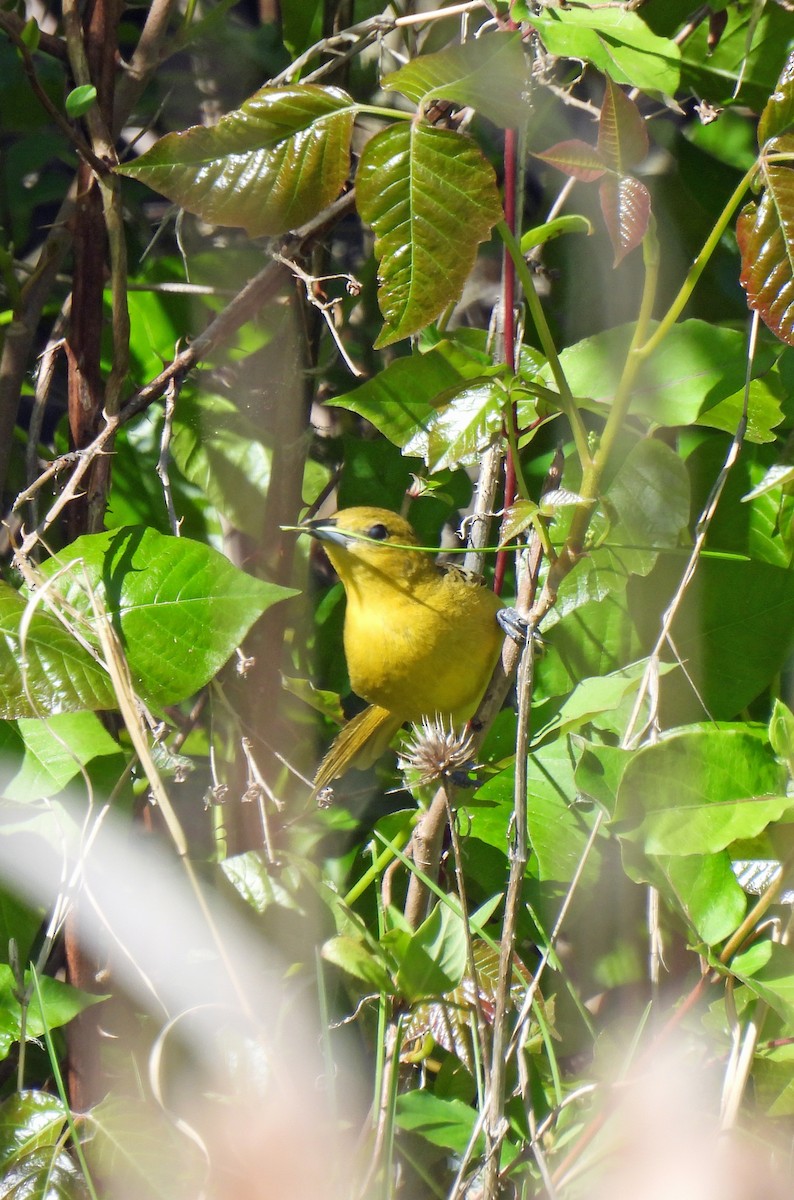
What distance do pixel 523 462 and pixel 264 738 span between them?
1.81ft

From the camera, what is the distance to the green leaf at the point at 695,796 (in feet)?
3.41

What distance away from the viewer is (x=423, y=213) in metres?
0.84

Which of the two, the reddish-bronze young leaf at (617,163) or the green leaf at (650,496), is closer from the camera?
the reddish-bronze young leaf at (617,163)

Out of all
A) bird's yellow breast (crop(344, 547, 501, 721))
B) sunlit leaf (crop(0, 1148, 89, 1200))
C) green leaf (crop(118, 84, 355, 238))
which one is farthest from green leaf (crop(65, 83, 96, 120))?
sunlit leaf (crop(0, 1148, 89, 1200))

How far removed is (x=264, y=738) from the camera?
152 cm

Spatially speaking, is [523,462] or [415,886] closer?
[415,886]

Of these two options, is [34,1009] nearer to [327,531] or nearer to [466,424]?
[327,531]

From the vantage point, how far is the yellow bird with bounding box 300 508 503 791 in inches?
61.5

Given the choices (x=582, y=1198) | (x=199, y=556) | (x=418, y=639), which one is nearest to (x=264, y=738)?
(x=418, y=639)

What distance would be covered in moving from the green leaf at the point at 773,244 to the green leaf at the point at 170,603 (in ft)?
1.88

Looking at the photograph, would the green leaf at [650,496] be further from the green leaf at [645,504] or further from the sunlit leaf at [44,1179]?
the sunlit leaf at [44,1179]

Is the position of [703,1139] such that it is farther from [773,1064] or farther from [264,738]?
[264,738]

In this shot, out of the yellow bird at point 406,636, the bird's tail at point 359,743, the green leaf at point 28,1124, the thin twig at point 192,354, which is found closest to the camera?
the green leaf at point 28,1124

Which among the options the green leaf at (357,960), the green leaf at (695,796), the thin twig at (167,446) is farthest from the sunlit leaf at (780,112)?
the green leaf at (357,960)
